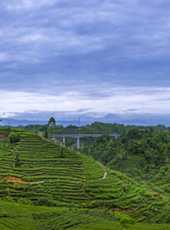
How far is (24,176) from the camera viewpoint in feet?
146

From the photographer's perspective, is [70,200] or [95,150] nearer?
[70,200]

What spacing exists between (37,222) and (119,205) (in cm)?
1612

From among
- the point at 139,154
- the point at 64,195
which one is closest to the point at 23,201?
the point at 64,195

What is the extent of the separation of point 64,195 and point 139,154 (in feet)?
131

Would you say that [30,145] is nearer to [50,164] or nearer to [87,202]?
[50,164]

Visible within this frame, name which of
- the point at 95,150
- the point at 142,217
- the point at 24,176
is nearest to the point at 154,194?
the point at 142,217

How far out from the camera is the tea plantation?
31.5m

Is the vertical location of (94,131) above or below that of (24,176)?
above

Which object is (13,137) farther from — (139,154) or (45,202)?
(139,154)

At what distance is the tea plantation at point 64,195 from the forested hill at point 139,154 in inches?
454

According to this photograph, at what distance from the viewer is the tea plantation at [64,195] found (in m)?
31.5

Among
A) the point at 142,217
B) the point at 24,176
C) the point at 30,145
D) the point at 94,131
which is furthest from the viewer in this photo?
the point at 94,131

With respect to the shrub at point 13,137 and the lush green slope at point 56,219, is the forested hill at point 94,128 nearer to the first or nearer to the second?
the shrub at point 13,137

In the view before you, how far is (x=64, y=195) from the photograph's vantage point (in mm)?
40781
